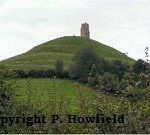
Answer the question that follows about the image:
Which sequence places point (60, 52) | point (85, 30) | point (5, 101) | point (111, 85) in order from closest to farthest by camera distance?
1. point (5, 101)
2. point (111, 85)
3. point (60, 52)
4. point (85, 30)

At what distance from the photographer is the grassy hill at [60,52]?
134 m

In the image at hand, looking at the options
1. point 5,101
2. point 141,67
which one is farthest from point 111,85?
point 5,101

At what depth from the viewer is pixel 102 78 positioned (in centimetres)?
1102

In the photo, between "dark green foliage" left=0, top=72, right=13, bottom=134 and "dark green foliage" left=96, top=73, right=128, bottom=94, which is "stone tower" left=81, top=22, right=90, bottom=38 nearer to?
"dark green foliage" left=96, top=73, right=128, bottom=94

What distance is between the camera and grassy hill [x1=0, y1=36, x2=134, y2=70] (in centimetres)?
13375

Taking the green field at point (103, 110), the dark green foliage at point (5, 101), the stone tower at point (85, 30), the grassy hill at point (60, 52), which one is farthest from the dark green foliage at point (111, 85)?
the stone tower at point (85, 30)

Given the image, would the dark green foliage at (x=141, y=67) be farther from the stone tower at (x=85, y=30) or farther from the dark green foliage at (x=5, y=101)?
the stone tower at (x=85, y=30)

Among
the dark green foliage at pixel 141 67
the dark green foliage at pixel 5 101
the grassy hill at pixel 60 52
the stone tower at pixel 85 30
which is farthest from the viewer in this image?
the stone tower at pixel 85 30

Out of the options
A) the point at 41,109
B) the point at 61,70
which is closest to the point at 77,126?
the point at 41,109

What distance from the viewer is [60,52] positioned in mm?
150000

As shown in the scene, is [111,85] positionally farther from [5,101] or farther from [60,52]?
[60,52]

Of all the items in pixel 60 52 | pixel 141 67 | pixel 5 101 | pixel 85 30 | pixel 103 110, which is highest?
pixel 85 30

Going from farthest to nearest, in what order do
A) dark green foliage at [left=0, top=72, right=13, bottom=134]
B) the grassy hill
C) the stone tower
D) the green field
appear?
1. the stone tower
2. the grassy hill
3. dark green foliage at [left=0, top=72, right=13, bottom=134]
4. the green field

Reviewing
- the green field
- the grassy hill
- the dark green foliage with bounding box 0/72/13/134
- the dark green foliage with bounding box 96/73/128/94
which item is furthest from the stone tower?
the green field
